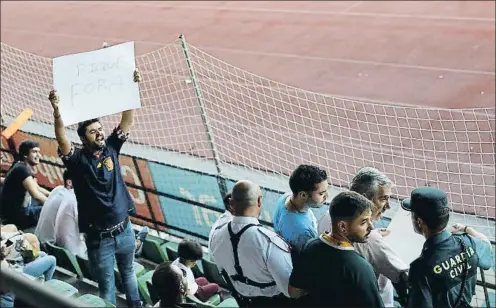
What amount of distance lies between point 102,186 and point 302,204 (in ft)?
5.07

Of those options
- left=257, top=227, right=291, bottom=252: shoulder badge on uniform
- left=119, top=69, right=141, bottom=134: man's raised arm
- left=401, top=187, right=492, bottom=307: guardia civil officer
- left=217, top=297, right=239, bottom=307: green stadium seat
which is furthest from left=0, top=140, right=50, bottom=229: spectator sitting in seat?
left=401, top=187, right=492, bottom=307: guardia civil officer

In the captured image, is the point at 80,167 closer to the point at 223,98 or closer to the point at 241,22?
the point at 223,98

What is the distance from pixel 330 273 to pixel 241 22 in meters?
16.0

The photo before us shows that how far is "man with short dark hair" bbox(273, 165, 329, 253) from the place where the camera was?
164 inches

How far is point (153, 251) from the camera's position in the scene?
21.2 ft

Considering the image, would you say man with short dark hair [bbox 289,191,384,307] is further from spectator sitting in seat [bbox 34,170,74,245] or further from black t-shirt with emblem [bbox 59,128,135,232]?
spectator sitting in seat [bbox 34,170,74,245]

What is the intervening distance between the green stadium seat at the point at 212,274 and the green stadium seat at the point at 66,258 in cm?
104

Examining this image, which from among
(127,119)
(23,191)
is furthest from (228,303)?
(23,191)

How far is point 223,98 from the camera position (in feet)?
33.9

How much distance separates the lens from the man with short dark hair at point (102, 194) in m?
5.00

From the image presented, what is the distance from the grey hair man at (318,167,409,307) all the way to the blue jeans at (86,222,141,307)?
1.60 m

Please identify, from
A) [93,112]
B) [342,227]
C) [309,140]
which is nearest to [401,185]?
[309,140]

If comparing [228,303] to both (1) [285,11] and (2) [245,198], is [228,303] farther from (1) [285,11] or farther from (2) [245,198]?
(1) [285,11]

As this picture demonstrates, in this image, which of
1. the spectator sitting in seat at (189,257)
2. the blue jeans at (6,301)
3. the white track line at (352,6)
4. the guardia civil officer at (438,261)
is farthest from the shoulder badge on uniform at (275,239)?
the white track line at (352,6)
